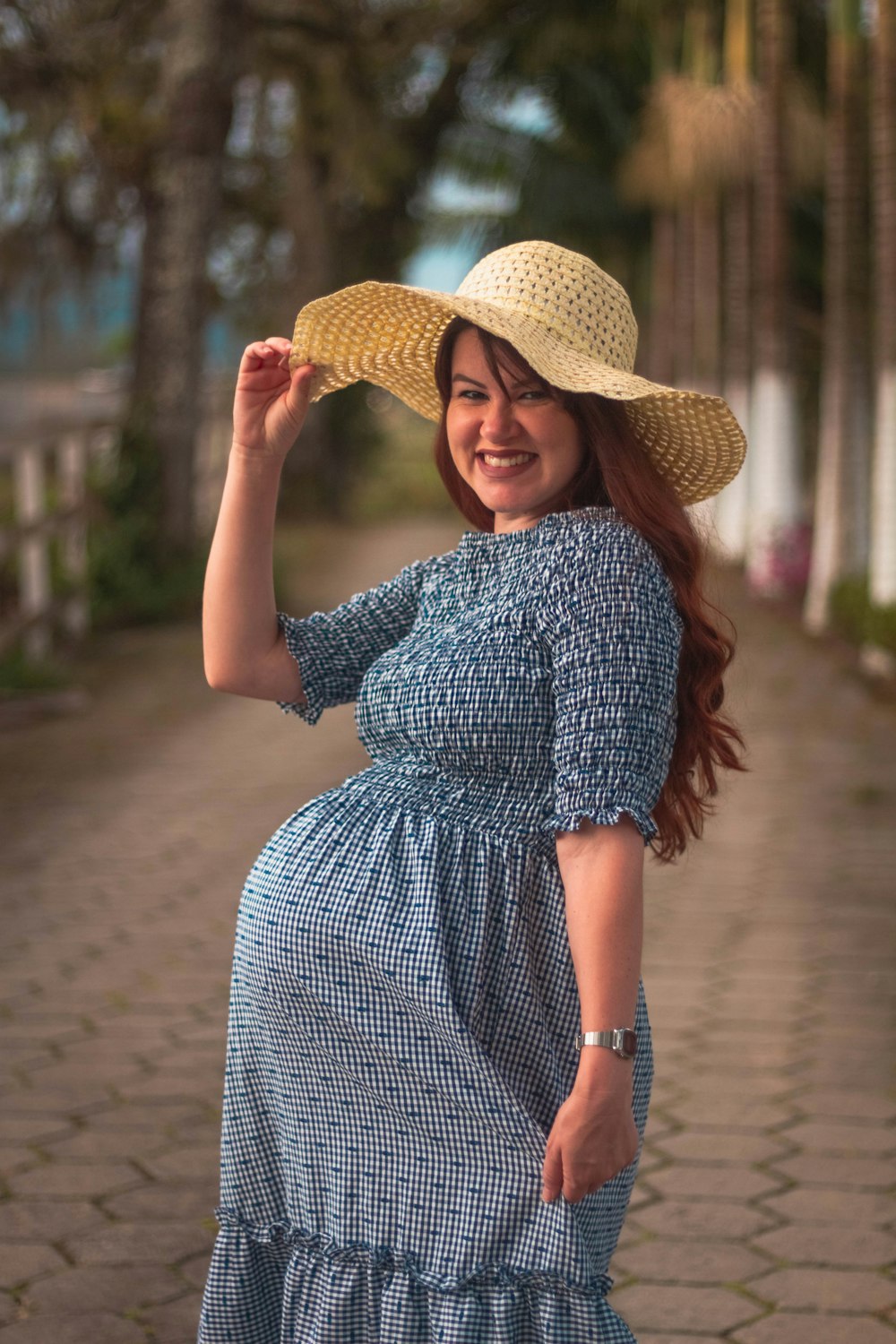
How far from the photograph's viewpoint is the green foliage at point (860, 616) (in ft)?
36.8

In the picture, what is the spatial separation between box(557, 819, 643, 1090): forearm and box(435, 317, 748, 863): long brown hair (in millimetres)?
250

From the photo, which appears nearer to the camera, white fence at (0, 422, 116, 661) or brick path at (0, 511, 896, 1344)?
brick path at (0, 511, 896, 1344)

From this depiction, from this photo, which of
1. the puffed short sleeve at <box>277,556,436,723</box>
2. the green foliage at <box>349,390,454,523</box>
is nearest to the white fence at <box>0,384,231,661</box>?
the puffed short sleeve at <box>277,556,436,723</box>

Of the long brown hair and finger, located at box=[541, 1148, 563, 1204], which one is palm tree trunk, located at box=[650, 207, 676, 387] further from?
finger, located at box=[541, 1148, 563, 1204]

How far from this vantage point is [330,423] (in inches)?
1021

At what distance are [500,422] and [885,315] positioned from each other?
1028 cm

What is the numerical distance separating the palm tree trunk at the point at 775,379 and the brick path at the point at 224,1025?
6.90 metres

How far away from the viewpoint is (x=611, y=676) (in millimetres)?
2201

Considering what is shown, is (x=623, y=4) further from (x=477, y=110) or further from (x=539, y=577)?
(x=539, y=577)

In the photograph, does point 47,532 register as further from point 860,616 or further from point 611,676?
point 611,676

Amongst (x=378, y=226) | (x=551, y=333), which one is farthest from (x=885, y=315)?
(x=378, y=226)

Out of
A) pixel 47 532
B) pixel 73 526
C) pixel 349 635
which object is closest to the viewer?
pixel 349 635

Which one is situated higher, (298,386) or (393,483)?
(393,483)

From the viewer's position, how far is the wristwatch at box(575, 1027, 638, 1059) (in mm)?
2162
